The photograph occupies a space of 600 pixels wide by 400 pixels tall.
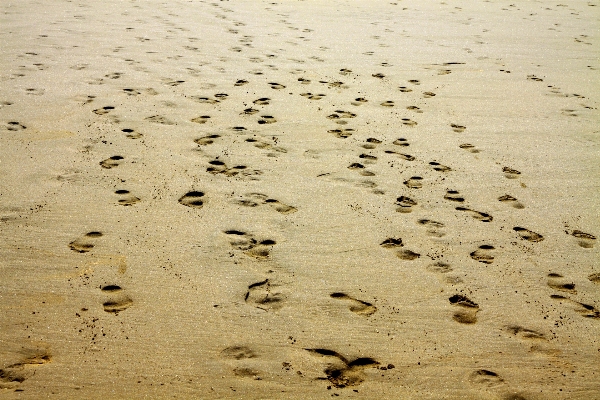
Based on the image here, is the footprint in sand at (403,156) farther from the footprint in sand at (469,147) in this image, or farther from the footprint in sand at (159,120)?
the footprint in sand at (159,120)

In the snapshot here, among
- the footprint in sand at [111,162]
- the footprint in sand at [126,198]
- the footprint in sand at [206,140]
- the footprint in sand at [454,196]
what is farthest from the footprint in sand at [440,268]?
→ the footprint in sand at [111,162]

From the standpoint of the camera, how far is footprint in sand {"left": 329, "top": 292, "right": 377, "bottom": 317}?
7.97ft

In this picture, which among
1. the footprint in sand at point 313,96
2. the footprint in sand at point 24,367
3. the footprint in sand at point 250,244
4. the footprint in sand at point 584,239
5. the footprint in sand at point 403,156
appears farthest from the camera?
the footprint in sand at point 313,96

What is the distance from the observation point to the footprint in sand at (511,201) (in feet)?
10.6

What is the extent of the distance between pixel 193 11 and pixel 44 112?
3.45m

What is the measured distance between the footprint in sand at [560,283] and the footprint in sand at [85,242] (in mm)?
2168

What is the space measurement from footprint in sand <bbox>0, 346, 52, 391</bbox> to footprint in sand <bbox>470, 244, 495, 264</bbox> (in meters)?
1.94

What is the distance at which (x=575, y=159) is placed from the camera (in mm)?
3807

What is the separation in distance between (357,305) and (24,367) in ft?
4.33

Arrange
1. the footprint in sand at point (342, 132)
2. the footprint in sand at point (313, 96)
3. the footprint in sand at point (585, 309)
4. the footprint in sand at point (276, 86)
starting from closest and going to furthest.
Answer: the footprint in sand at point (585, 309), the footprint in sand at point (342, 132), the footprint in sand at point (313, 96), the footprint in sand at point (276, 86)

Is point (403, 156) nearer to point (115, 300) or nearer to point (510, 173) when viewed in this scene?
point (510, 173)

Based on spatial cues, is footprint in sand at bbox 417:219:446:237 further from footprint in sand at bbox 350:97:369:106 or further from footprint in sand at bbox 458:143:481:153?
footprint in sand at bbox 350:97:369:106

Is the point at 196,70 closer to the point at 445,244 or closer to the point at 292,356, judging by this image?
the point at 445,244

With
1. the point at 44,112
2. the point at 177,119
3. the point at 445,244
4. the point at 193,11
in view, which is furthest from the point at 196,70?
the point at 445,244
